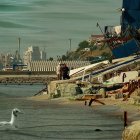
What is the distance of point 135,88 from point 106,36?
154 ft

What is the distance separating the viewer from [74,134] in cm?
3122

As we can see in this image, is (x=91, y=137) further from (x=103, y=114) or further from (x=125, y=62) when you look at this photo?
(x=125, y=62)

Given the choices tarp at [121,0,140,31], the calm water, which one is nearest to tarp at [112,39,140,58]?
tarp at [121,0,140,31]

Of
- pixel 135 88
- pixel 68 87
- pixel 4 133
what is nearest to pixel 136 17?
pixel 68 87

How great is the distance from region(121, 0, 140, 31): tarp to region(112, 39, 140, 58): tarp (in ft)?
16.2

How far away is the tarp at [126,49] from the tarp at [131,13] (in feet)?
16.2

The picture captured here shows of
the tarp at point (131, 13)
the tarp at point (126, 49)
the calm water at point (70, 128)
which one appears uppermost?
the tarp at point (131, 13)

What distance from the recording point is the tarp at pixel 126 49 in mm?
97588

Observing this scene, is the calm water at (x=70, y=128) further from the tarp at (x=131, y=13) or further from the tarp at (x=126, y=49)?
the tarp at (x=131, y=13)

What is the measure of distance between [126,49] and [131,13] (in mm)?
10308

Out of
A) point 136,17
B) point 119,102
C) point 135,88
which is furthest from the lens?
point 136,17

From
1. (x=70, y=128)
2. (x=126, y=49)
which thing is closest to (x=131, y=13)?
(x=126, y=49)

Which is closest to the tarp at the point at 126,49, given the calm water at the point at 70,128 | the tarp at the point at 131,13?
the tarp at the point at 131,13

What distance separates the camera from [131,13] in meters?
110
